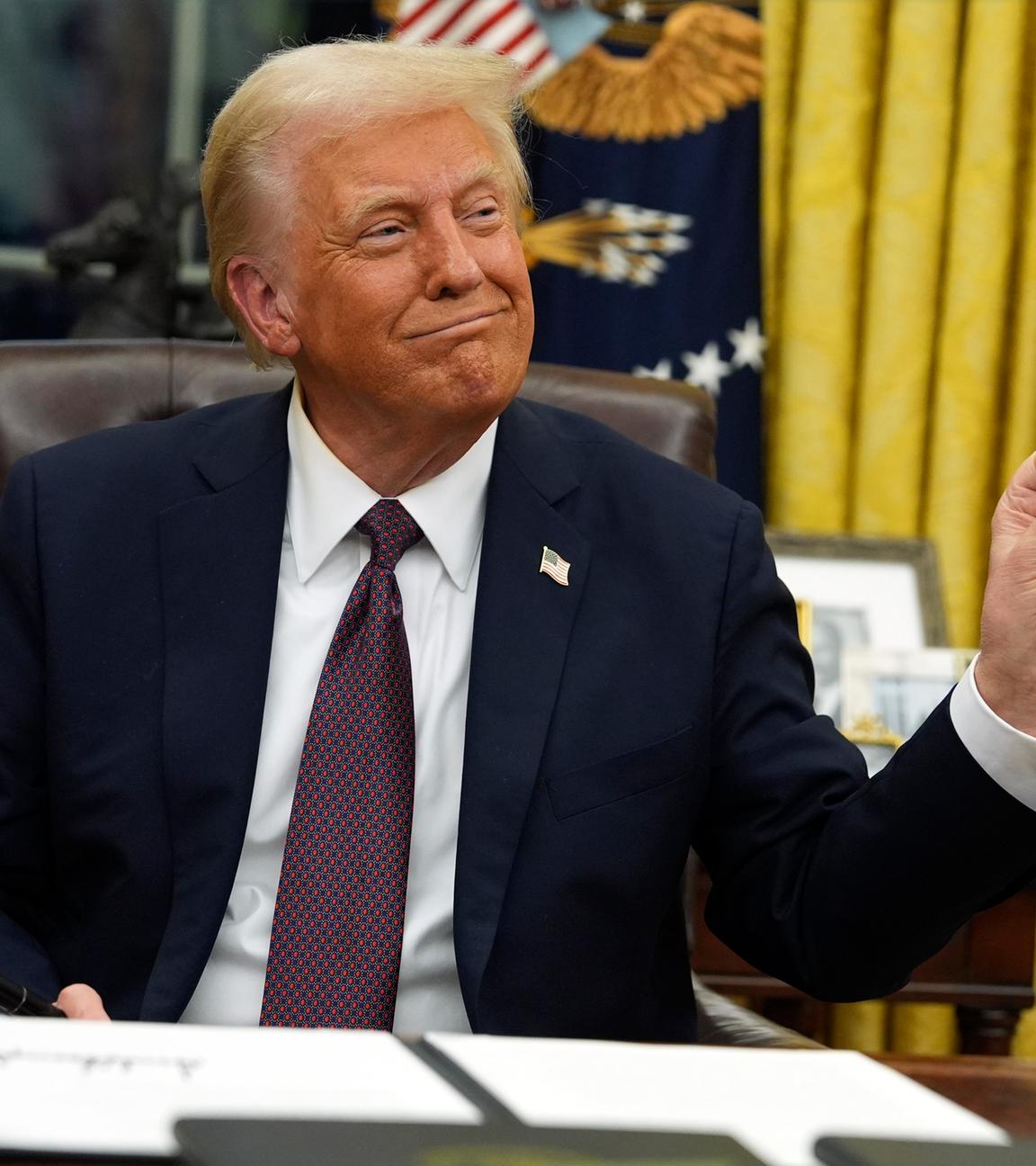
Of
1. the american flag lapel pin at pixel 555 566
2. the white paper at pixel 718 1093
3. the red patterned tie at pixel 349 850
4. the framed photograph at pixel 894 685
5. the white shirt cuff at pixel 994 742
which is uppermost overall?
the white paper at pixel 718 1093

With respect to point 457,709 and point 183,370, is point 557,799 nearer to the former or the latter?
point 457,709

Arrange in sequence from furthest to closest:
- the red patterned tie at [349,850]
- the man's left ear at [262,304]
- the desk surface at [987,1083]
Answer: the man's left ear at [262,304] → the red patterned tie at [349,850] → the desk surface at [987,1083]

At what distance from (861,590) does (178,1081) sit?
1.88 meters

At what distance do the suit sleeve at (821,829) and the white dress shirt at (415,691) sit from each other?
26 cm

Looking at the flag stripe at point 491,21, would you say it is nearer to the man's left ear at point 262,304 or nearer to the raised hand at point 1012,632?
the man's left ear at point 262,304

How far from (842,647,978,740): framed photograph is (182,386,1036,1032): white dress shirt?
2.70ft

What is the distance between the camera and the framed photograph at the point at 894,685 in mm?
2176

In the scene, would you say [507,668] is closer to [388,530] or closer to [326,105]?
[388,530]

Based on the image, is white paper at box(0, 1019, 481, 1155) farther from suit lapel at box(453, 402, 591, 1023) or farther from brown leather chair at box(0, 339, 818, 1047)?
brown leather chair at box(0, 339, 818, 1047)

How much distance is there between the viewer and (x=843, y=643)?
2.35 metres

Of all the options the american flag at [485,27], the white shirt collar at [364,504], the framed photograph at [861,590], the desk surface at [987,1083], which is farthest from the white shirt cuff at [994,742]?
the american flag at [485,27]

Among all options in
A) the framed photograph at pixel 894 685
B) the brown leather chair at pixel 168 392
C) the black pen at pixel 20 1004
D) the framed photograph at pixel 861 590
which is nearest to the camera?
the black pen at pixel 20 1004

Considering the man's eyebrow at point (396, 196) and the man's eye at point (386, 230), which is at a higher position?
the man's eyebrow at point (396, 196)

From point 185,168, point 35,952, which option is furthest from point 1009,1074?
point 185,168
